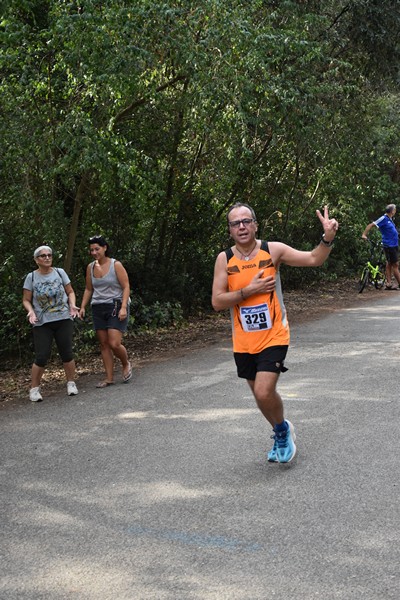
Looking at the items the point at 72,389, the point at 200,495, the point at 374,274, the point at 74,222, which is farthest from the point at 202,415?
the point at 374,274

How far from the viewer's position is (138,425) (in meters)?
7.90

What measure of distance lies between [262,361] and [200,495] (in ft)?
3.64

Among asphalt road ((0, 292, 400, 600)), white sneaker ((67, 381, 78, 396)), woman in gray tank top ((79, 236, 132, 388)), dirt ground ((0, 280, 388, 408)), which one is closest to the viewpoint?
asphalt road ((0, 292, 400, 600))

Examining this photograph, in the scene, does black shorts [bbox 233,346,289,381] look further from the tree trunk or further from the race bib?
the tree trunk

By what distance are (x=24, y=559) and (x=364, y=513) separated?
2109 millimetres

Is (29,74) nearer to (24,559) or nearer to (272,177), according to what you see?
(24,559)

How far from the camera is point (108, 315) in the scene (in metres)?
9.98

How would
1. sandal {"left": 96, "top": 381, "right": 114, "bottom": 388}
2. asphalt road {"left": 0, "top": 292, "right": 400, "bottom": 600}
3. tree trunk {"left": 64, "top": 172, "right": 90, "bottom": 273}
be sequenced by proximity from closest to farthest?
asphalt road {"left": 0, "top": 292, "right": 400, "bottom": 600}
sandal {"left": 96, "top": 381, "right": 114, "bottom": 388}
tree trunk {"left": 64, "top": 172, "right": 90, "bottom": 273}

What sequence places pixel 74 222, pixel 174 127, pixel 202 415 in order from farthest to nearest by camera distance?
pixel 174 127, pixel 74 222, pixel 202 415

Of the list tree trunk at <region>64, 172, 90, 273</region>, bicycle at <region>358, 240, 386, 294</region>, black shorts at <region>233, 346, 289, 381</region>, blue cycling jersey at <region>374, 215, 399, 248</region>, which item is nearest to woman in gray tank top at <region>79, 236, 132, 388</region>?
tree trunk at <region>64, 172, 90, 273</region>

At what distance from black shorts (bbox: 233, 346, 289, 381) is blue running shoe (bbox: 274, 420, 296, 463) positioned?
50cm

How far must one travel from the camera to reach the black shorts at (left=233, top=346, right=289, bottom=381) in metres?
6.14

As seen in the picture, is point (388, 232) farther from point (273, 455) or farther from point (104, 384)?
point (273, 455)

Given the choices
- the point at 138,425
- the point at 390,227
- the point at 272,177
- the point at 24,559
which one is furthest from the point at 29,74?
the point at 390,227
